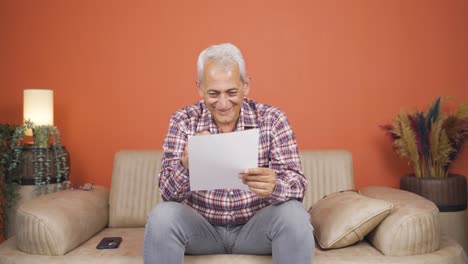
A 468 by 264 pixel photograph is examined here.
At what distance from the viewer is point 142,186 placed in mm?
2518

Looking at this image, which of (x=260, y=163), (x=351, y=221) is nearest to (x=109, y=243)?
(x=260, y=163)

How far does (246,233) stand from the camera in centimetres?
174

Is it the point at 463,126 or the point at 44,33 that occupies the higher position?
the point at 44,33

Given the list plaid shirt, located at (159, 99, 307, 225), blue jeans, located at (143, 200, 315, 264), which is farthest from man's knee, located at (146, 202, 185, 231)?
plaid shirt, located at (159, 99, 307, 225)

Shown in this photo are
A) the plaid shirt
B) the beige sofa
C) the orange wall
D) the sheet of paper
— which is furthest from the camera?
the orange wall

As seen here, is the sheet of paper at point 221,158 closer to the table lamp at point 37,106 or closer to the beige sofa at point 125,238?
the beige sofa at point 125,238

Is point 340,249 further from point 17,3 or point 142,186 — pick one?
point 17,3

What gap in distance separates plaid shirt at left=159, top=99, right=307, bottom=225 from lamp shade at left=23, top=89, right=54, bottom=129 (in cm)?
110

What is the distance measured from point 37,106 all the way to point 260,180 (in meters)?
1.62

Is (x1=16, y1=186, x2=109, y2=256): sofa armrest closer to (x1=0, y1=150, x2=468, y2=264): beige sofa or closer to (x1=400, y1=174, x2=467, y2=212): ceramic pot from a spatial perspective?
(x1=0, y1=150, x2=468, y2=264): beige sofa

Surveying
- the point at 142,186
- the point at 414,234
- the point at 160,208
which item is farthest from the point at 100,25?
the point at 414,234

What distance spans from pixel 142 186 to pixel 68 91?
0.86m

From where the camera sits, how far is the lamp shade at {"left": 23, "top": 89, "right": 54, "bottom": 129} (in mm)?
2580

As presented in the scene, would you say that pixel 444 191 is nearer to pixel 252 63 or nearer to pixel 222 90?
pixel 252 63
